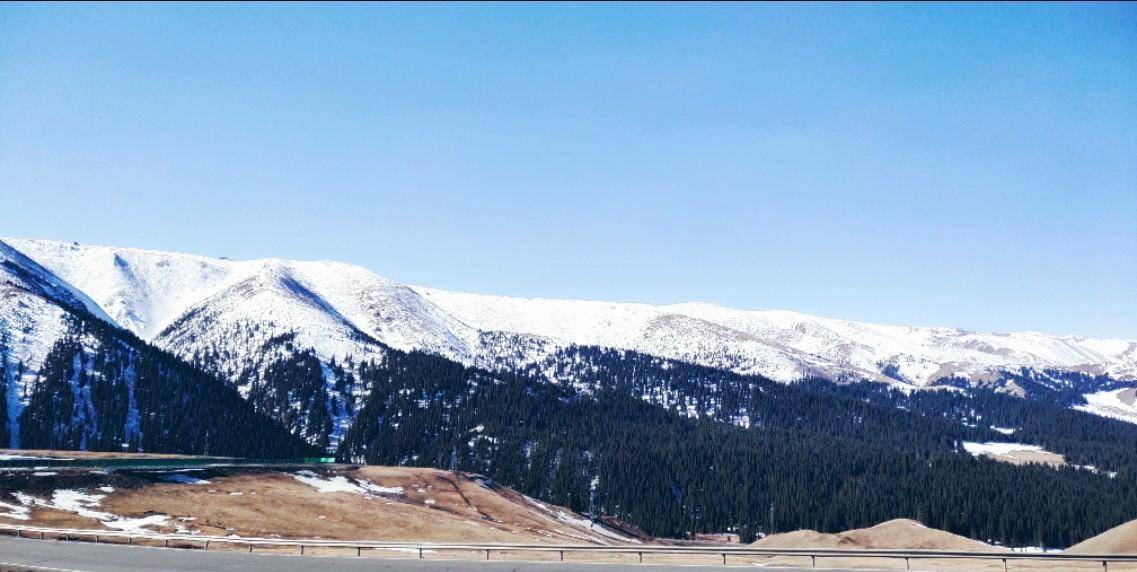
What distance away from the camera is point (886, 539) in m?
133

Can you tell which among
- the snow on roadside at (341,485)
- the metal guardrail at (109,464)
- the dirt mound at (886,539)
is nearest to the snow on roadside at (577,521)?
the dirt mound at (886,539)

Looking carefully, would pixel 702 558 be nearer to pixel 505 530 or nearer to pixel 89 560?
pixel 89 560

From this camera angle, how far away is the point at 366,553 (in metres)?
62.3

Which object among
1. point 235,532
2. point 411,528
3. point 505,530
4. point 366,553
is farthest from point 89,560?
point 505,530

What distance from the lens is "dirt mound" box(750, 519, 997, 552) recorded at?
4547 inches

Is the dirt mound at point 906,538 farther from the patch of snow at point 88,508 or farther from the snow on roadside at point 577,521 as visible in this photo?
A: the patch of snow at point 88,508

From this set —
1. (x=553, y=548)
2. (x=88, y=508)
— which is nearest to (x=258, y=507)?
(x=88, y=508)

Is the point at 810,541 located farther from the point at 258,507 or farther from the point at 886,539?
the point at 258,507

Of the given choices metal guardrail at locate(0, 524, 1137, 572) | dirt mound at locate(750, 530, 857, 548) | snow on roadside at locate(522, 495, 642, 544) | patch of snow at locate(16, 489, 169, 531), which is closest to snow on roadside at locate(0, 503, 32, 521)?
patch of snow at locate(16, 489, 169, 531)

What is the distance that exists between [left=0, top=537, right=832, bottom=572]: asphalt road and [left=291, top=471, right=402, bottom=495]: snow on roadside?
6358 cm

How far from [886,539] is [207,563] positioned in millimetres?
115937

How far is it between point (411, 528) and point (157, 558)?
4256cm

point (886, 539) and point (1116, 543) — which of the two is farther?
point (886, 539)

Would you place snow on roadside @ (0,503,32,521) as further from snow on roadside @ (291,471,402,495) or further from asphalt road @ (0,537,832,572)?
snow on roadside @ (291,471,402,495)
